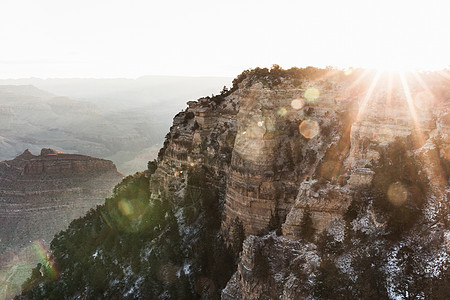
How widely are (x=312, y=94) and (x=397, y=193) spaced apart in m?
7.76

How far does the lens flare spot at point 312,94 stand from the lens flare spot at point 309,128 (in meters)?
1.13

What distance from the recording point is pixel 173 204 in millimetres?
26062

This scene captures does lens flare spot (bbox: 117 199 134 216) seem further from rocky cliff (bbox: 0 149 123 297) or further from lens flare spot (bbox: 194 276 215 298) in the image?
rocky cliff (bbox: 0 149 123 297)

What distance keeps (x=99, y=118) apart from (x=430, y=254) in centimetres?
19019

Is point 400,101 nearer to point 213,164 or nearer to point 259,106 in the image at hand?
point 259,106

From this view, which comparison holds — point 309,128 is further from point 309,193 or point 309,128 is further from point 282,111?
point 309,193

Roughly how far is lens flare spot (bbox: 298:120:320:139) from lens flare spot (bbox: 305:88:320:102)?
1.13m

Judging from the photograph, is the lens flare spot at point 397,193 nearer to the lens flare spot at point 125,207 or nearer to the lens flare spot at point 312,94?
the lens flare spot at point 312,94

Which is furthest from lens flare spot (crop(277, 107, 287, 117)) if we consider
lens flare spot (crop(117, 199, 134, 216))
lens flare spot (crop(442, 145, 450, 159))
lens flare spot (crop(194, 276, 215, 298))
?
lens flare spot (crop(117, 199, 134, 216))

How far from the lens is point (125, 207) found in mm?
30672

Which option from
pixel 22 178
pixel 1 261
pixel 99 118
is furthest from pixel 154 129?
pixel 1 261

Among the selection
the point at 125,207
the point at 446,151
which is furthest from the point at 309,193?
the point at 125,207

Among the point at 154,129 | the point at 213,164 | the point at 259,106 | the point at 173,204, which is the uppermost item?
the point at 259,106

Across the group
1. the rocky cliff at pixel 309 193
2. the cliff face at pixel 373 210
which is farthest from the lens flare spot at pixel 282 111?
the cliff face at pixel 373 210
